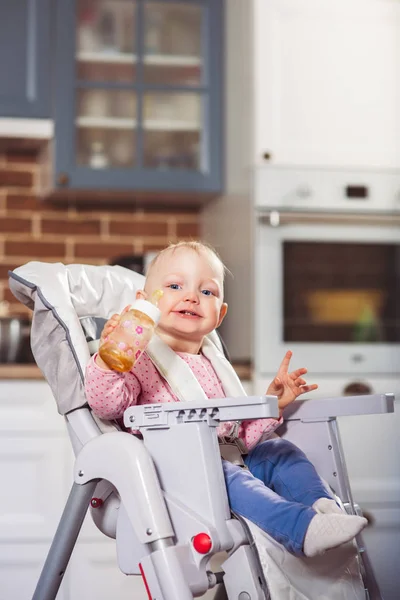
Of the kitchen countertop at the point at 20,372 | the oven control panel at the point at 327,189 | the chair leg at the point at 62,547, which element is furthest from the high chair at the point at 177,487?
the oven control panel at the point at 327,189

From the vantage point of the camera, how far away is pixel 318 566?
1.36 metres

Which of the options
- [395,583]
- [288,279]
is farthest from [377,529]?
[288,279]

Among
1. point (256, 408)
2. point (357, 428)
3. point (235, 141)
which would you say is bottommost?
point (357, 428)

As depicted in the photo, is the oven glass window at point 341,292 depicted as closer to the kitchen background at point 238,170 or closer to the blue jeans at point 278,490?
the kitchen background at point 238,170

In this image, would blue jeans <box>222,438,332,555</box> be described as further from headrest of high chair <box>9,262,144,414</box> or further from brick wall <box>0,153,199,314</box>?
brick wall <box>0,153,199,314</box>

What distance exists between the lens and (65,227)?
319 cm

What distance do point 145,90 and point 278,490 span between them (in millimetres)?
1809

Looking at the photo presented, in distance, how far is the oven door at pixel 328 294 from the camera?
8.57 ft

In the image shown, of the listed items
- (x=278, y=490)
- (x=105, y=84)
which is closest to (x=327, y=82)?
(x=105, y=84)

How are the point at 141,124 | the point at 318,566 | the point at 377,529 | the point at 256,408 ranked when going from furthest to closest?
the point at 141,124 < the point at 377,529 < the point at 318,566 < the point at 256,408

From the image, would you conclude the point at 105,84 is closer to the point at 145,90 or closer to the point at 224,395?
the point at 145,90

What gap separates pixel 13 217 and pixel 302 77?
1.16 meters

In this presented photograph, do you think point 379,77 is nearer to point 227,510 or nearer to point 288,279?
point 288,279

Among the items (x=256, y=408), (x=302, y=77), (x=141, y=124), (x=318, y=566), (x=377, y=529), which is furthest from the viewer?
(x=141, y=124)
